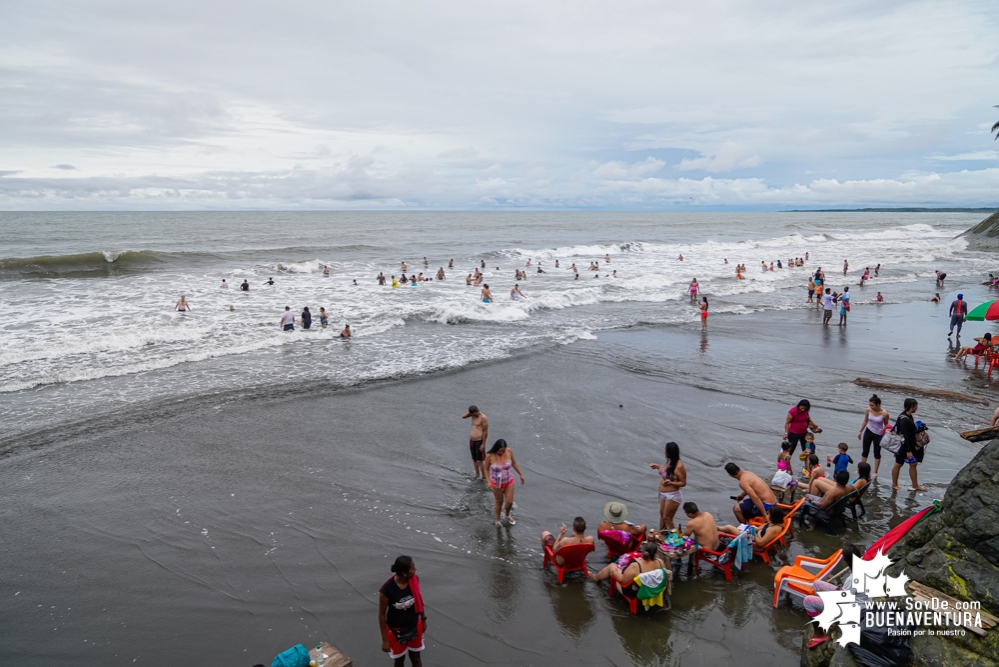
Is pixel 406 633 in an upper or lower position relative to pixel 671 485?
lower

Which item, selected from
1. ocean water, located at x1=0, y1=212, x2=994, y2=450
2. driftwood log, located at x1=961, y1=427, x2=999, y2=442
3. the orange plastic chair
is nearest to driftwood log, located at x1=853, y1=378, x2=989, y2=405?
driftwood log, located at x1=961, y1=427, x2=999, y2=442

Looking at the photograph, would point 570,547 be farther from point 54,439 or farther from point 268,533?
point 54,439

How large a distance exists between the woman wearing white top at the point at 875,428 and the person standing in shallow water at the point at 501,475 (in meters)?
5.78

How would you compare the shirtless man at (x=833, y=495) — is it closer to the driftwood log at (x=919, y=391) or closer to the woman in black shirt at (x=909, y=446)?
the woman in black shirt at (x=909, y=446)

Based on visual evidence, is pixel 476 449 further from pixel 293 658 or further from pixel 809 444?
pixel 809 444

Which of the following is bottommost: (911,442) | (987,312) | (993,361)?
(911,442)

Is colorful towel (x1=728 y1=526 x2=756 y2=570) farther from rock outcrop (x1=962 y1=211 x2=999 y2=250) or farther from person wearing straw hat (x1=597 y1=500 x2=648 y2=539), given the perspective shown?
rock outcrop (x1=962 y1=211 x2=999 y2=250)

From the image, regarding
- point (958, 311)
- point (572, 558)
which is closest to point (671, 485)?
point (572, 558)

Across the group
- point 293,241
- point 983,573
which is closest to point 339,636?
point 983,573

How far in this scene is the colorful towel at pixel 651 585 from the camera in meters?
6.04

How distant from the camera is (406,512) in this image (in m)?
8.46

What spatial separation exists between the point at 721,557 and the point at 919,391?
9.37 metres

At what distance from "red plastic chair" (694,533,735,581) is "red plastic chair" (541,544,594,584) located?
1.30 meters

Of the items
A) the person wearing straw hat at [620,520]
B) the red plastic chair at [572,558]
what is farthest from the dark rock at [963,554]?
the red plastic chair at [572,558]
